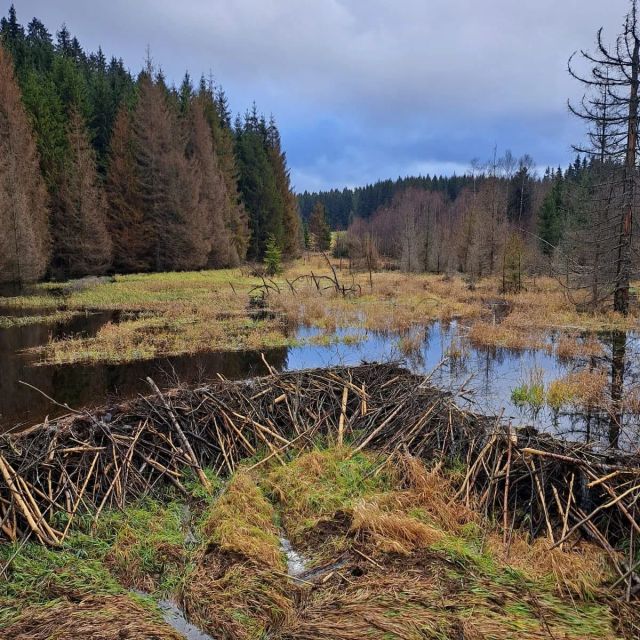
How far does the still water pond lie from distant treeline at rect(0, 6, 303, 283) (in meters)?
19.4

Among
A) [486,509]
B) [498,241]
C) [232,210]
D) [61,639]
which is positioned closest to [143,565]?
[61,639]

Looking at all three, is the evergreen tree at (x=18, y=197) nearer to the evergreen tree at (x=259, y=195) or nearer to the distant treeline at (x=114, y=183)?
the distant treeline at (x=114, y=183)

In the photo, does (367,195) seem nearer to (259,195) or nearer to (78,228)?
(259,195)

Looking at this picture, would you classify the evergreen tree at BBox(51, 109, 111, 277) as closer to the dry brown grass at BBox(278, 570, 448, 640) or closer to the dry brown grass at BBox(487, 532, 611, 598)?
the dry brown grass at BBox(278, 570, 448, 640)

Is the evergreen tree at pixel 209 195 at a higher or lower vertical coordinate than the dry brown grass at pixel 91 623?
higher

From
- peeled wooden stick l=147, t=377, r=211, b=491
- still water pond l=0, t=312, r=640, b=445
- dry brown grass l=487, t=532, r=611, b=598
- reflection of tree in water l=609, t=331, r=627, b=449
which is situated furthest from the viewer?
still water pond l=0, t=312, r=640, b=445

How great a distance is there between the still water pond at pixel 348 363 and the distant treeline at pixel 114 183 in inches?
762

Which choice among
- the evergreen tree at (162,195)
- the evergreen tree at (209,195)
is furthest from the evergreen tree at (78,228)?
the evergreen tree at (209,195)

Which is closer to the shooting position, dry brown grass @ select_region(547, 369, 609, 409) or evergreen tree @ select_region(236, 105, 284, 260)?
dry brown grass @ select_region(547, 369, 609, 409)

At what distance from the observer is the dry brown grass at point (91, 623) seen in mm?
3627

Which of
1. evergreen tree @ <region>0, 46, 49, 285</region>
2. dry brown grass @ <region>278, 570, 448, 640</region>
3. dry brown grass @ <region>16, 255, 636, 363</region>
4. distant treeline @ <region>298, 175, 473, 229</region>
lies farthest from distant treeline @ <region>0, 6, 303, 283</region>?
distant treeline @ <region>298, 175, 473, 229</region>

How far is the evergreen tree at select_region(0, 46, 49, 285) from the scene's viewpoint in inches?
1214

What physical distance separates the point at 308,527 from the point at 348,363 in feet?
29.1

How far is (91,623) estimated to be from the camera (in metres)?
3.75
